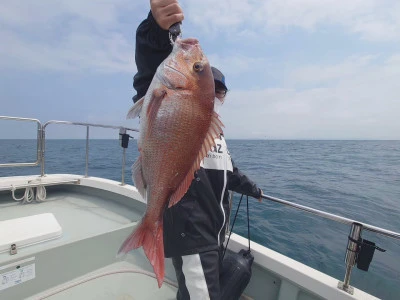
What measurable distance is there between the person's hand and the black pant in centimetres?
147

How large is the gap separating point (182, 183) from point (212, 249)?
74cm

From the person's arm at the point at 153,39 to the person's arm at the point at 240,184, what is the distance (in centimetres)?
109

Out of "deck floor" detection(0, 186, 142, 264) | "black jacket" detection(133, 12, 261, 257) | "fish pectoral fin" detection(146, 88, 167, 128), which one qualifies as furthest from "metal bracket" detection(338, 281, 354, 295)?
"deck floor" detection(0, 186, 142, 264)

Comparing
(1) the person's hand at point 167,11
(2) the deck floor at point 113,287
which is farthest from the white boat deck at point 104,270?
(1) the person's hand at point 167,11

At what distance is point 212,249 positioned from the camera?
5.84ft

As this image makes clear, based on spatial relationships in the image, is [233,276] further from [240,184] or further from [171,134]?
[171,134]

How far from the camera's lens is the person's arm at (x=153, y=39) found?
141cm

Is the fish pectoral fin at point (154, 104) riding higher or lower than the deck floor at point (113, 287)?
higher

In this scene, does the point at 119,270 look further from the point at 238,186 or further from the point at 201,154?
the point at 201,154

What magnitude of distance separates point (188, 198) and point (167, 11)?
3.85 ft

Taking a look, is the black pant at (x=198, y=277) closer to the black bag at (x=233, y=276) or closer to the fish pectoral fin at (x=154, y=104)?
the black bag at (x=233, y=276)

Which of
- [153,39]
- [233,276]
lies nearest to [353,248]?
[233,276]

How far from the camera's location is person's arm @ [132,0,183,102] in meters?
1.41

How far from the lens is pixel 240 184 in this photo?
2342 millimetres
